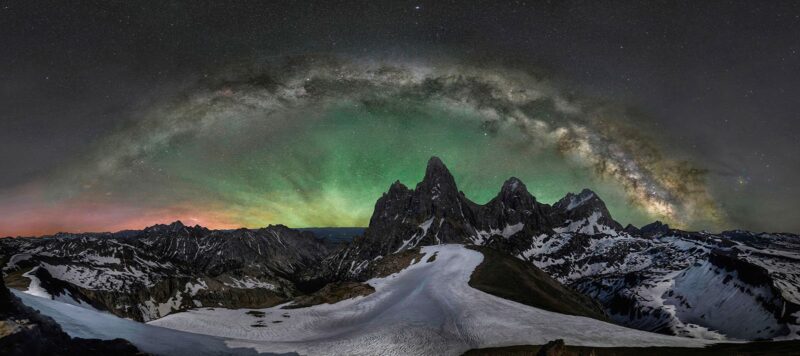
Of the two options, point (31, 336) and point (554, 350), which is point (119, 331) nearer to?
point (31, 336)

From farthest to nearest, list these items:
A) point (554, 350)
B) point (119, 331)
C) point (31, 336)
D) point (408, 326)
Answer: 1. point (408, 326)
2. point (554, 350)
3. point (119, 331)
4. point (31, 336)

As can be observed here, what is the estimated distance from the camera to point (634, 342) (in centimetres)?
4394

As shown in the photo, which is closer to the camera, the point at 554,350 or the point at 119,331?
the point at 119,331

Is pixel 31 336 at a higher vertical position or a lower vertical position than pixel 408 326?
higher

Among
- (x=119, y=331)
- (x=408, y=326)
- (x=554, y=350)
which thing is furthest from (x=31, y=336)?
(x=408, y=326)

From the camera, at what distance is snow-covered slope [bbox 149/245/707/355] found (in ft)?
142

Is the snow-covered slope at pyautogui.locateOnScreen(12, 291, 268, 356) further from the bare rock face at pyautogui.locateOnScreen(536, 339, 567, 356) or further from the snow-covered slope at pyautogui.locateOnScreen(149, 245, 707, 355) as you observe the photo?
the bare rock face at pyautogui.locateOnScreen(536, 339, 567, 356)

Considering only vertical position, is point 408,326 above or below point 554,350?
below

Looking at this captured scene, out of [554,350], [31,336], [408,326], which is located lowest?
[408,326]

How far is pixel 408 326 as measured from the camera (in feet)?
161

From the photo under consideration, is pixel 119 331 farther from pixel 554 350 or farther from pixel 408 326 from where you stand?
pixel 554 350

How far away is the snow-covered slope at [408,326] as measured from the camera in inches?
1705

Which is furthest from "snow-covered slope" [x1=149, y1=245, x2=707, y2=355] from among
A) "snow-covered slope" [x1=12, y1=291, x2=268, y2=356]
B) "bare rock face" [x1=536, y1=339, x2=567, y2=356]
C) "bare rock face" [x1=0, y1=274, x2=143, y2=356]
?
"bare rock face" [x1=0, y1=274, x2=143, y2=356]

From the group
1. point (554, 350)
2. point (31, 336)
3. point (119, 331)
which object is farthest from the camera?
point (554, 350)
